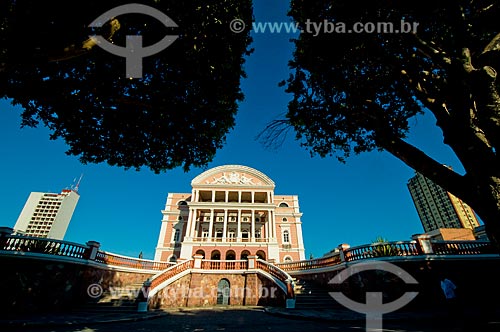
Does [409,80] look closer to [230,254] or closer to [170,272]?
[170,272]

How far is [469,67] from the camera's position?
4309 mm

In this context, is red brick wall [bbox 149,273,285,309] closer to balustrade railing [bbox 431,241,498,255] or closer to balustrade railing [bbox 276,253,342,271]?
balustrade railing [bbox 276,253,342,271]

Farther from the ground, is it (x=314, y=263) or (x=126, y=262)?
(x=314, y=263)

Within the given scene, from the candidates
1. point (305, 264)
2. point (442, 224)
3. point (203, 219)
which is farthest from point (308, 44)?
point (442, 224)

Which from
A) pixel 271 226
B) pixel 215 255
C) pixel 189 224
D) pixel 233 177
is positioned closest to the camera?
pixel 215 255

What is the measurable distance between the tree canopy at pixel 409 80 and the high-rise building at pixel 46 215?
137146 millimetres

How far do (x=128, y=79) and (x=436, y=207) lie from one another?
105 metres

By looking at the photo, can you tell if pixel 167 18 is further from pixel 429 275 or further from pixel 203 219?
pixel 203 219

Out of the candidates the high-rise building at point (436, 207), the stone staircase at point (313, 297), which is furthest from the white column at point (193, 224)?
the high-rise building at point (436, 207)

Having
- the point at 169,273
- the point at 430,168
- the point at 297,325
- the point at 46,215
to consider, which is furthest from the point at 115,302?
the point at 46,215

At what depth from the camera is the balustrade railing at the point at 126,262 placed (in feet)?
38.5

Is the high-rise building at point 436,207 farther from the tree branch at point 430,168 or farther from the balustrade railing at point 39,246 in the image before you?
the balustrade railing at point 39,246

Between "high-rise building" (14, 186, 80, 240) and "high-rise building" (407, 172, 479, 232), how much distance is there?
163071 millimetres

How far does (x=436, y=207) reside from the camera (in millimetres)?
78938
